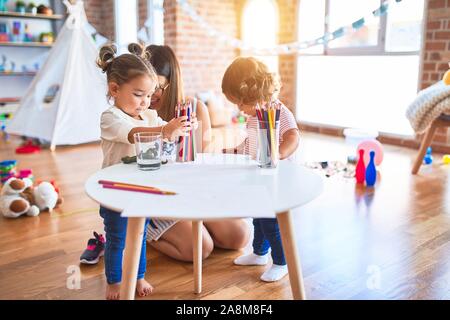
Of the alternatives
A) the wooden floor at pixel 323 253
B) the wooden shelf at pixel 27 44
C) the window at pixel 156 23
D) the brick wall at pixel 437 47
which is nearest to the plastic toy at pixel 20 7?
the wooden shelf at pixel 27 44

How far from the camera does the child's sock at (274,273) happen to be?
4.43 feet

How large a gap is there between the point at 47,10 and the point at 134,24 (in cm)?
98

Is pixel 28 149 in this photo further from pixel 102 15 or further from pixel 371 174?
pixel 102 15

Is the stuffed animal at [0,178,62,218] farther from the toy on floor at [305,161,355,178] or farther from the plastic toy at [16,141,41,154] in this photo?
the toy on floor at [305,161,355,178]

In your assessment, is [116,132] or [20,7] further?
[20,7]

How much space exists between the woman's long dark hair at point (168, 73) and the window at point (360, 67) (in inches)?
76.9

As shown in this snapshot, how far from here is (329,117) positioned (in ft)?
13.7

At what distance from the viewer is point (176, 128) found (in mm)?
1077

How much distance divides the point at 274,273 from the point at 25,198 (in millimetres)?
1282

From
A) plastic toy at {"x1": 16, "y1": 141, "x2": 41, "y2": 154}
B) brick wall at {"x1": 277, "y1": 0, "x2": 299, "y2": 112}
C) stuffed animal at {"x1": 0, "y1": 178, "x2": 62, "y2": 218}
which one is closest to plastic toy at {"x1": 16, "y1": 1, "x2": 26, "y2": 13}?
plastic toy at {"x1": 16, "y1": 141, "x2": 41, "y2": 154}

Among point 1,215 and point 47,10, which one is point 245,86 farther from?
point 47,10

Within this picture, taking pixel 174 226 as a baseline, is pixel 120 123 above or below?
above

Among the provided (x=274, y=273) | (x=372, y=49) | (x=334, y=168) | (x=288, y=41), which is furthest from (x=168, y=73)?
(x=288, y=41)

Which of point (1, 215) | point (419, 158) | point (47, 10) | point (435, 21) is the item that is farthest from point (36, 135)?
point (435, 21)
